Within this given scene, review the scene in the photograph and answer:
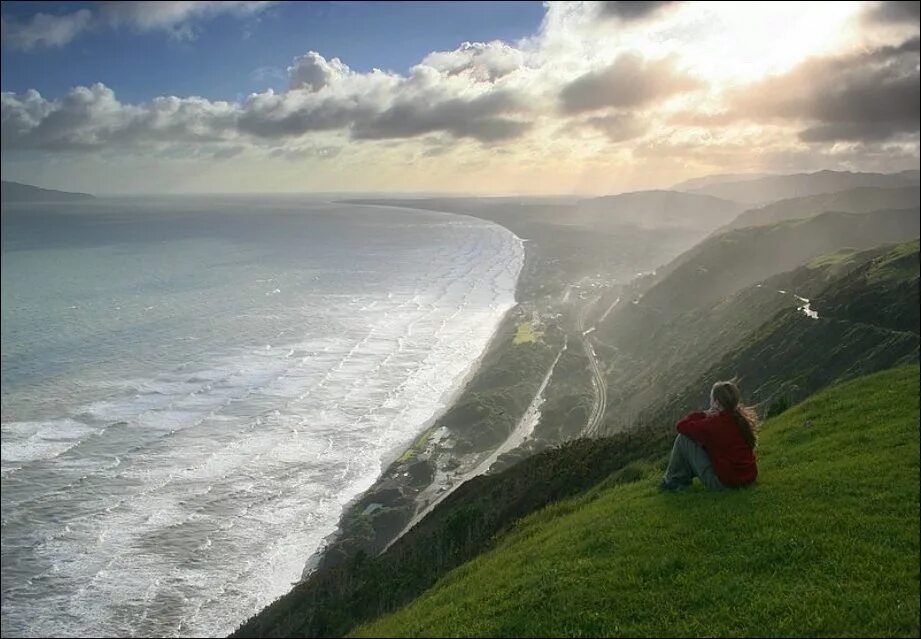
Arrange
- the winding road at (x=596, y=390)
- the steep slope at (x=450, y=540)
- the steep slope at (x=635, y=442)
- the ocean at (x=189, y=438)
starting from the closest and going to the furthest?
the steep slope at (x=450, y=540), the steep slope at (x=635, y=442), the ocean at (x=189, y=438), the winding road at (x=596, y=390)

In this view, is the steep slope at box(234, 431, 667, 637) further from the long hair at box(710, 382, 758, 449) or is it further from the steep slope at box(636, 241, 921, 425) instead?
the steep slope at box(636, 241, 921, 425)

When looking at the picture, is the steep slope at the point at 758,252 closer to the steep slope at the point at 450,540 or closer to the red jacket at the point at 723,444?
the steep slope at the point at 450,540

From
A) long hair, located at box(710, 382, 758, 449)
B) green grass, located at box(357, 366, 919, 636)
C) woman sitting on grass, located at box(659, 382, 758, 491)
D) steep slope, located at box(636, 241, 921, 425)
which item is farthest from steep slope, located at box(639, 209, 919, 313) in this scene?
long hair, located at box(710, 382, 758, 449)

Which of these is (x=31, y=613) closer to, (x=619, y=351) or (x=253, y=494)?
(x=253, y=494)

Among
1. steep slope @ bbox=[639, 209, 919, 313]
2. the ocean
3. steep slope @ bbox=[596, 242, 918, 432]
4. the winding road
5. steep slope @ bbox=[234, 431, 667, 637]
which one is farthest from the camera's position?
steep slope @ bbox=[639, 209, 919, 313]

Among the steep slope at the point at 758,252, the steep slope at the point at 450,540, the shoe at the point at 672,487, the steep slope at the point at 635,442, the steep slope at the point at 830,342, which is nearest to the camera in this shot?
the shoe at the point at 672,487

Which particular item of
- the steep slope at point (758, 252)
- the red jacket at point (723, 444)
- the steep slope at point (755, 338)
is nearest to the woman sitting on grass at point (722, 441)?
the red jacket at point (723, 444)

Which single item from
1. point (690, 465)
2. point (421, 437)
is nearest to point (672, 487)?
point (690, 465)
